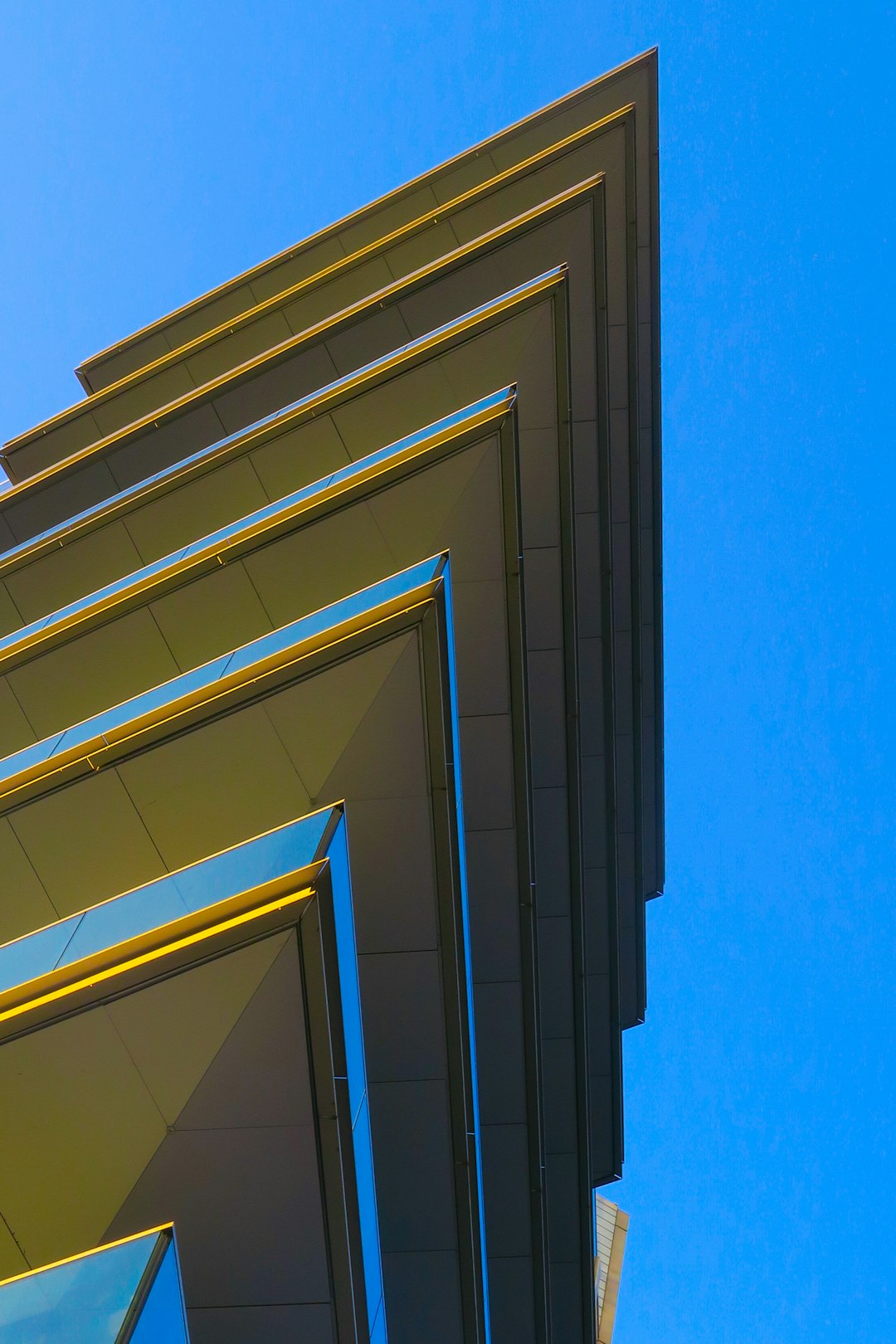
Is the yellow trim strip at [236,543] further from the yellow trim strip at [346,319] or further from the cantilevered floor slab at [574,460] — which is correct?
the yellow trim strip at [346,319]

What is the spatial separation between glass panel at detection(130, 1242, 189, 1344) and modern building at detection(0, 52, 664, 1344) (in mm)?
29

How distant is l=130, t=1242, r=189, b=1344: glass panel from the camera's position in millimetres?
5586

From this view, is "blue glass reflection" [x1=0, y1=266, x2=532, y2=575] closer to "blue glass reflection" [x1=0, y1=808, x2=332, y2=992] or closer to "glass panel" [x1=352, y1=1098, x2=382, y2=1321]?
"blue glass reflection" [x1=0, y1=808, x2=332, y2=992]

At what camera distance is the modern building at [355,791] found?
768 cm

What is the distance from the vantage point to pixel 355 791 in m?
10.5

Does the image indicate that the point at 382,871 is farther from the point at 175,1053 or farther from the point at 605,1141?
the point at 605,1141

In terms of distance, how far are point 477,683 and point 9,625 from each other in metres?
11.2

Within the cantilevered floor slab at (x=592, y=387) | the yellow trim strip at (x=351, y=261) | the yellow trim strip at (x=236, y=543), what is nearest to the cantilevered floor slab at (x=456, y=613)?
the yellow trim strip at (x=236, y=543)

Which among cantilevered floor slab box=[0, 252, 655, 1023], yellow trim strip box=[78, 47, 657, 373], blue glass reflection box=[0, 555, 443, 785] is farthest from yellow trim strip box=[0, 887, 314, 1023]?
yellow trim strip box=[78, 47, 657, 373]

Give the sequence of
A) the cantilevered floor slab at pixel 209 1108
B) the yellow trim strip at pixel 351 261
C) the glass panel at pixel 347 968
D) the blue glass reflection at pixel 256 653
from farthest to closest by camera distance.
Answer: the yellow trim strip at pixel 351 261
the blue glass reflection at pixel 256 653
the glass panel at pixel 347 968
the cantilevered floor slab at pixel 209 1108

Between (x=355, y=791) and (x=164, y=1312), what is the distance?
17.3 feet

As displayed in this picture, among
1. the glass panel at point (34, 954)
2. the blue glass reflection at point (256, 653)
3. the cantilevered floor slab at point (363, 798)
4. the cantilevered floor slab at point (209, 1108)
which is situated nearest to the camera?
the cantilevered floor slab at point (209, 1108)

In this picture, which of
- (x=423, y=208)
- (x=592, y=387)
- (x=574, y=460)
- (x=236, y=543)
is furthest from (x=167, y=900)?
(x=423, y=208)

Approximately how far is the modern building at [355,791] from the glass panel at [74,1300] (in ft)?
0.08
